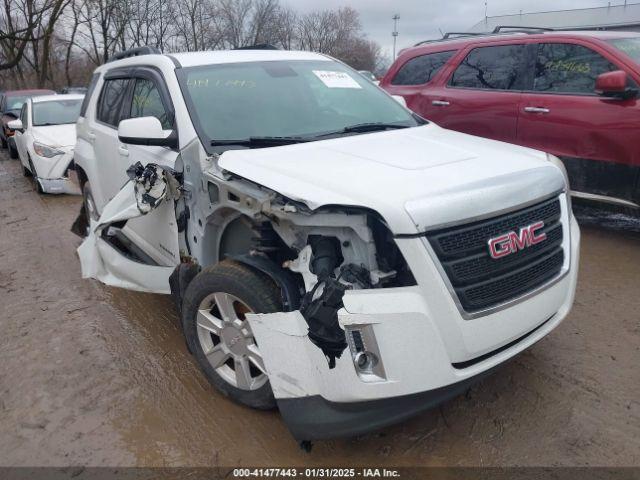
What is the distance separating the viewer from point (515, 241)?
2.40m

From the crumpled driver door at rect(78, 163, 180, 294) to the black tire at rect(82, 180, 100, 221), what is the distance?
1.11 meters

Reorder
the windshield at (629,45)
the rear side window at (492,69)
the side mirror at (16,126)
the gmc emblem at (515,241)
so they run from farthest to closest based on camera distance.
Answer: the side mirror at (16,126), the rear side window at (492,69), the windshield at (629,45), the gmc emblem at (515,241)

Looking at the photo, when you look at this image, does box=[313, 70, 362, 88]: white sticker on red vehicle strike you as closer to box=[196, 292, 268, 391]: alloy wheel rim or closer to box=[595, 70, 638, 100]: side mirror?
Answer: box=[196, 292, 268, 391]: alloy wheel rim

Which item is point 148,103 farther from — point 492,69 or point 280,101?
point 492,69

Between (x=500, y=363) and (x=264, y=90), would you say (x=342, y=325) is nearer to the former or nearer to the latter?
(x=500, y=363)

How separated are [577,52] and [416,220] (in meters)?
4.07

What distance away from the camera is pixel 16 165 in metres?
12.7

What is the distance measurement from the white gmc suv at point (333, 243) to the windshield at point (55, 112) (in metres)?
6.70

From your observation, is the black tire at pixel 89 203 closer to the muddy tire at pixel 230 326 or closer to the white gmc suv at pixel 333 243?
the white gmc suv at pixel 333 243

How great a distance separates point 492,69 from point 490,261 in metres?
4.22

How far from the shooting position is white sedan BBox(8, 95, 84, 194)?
8.35m

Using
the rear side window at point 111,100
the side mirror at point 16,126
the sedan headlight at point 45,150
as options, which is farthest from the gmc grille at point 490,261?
the side mirror at point 16,126

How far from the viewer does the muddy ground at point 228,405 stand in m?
2.58

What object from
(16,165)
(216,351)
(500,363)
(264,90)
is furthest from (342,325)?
(16,165)
